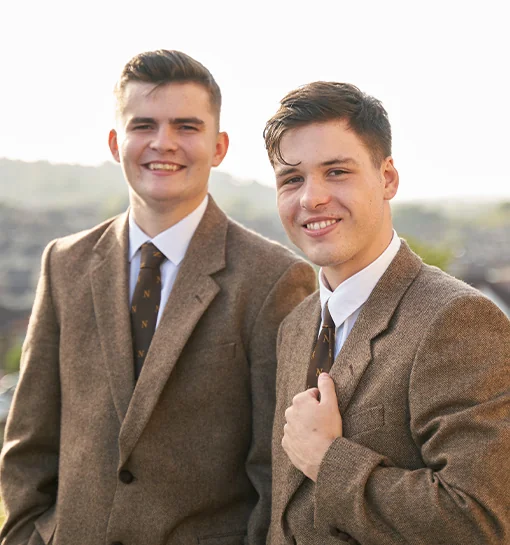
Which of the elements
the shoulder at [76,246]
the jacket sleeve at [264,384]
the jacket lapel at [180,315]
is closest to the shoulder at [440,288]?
the jacket sleeve at [264,384]

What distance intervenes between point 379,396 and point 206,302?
904 mm

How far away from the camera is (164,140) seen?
276 cm

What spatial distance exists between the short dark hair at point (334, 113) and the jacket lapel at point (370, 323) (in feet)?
1.08

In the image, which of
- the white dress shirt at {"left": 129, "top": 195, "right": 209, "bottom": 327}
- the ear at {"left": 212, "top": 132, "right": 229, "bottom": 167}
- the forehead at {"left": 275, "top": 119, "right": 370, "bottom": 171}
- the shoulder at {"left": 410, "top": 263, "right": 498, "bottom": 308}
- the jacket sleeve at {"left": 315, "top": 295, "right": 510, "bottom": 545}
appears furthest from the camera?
the ear at {"left": 212, "top": 132, "right": 229, "bottom": 167}

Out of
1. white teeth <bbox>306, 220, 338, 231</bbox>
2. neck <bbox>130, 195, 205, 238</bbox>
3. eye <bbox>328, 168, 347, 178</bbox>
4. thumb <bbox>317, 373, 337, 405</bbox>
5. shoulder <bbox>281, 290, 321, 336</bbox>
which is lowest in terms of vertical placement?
thumb <bbox>317, 373, 337, 405</bbox>

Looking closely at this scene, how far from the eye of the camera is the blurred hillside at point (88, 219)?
41469 millimetres

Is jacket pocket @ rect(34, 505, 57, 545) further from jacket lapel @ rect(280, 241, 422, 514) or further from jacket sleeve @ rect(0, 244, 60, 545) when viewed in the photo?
jacket lapel @ rect(280, 241, 422, 514)

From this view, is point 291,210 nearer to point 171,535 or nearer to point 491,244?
point 171,535

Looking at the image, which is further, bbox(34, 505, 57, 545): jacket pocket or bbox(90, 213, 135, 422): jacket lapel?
bbox(34, 505, 57, 545): jacket pocket

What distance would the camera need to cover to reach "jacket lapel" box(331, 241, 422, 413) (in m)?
2.07

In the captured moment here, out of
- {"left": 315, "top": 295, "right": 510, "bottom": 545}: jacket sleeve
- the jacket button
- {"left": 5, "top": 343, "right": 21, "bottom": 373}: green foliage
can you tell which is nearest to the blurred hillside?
{"left": 5, "top": 343, "right": 21, "bottom": 373}: green foliage

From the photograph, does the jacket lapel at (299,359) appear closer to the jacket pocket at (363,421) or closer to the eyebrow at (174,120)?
the jacket pocket at (363,421)

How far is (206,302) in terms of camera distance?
2.70m

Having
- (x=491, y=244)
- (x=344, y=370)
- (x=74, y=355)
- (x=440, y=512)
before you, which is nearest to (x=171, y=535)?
(x=74, y=355)
